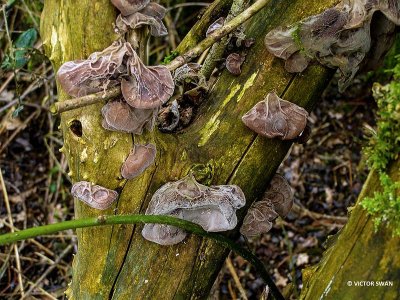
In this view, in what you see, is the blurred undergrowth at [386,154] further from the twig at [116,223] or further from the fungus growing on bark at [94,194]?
the fungus growing on bark at [94,194]

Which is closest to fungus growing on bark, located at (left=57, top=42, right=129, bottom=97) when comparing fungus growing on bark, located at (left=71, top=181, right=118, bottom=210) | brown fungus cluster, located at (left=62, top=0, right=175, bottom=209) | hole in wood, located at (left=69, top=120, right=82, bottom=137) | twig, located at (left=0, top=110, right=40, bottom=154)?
brown fungus cluster, located at (left=62, top=0, right=175, bottom=209)

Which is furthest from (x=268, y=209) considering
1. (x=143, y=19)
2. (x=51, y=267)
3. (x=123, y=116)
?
(x=51, y=267)

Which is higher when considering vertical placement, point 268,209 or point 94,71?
point 94,71

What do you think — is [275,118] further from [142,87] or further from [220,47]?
[142,87]

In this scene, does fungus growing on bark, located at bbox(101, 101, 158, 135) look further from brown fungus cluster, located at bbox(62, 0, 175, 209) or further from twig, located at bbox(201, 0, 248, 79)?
twig, located at bbox(201, 0, 248, 79)

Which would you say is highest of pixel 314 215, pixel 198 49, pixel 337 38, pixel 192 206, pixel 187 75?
pixel 337 38
